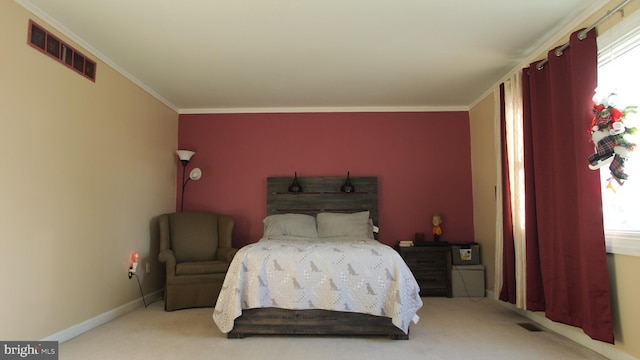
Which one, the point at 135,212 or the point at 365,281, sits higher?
the point at 135,212

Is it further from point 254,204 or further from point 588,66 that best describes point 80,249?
point 588,66

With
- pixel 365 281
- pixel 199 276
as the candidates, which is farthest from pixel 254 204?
pixel 365 281

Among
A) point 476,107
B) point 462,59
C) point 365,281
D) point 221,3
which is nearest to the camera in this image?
point 221,3

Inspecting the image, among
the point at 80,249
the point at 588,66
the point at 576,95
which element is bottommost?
the point at 80,249

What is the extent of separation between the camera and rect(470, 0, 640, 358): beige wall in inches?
94.9

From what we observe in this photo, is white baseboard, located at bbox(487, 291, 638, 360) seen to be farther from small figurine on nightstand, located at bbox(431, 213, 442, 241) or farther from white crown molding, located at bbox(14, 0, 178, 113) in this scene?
white crown molding, located at bbox(14, 0, 178, 113)

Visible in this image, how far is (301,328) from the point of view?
3047 mm

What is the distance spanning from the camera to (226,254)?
4.28 m

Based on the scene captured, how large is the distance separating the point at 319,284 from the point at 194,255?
198 centimetres

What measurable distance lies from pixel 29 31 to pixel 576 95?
3.99 meters

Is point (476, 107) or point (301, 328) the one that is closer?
point (301, 328)

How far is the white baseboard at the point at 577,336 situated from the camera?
2.54 meters

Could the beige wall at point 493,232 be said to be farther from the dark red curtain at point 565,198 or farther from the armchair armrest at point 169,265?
the armchair armrest at point 169,265

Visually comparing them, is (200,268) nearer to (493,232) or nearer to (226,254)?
(226,254)
